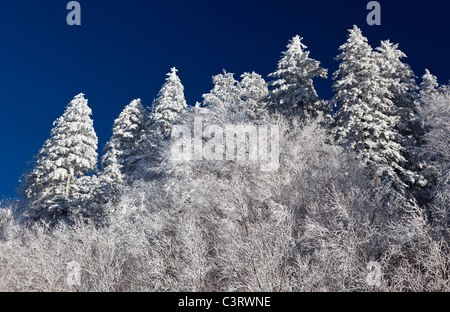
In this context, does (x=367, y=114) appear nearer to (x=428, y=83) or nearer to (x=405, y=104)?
(x=405, y=104)

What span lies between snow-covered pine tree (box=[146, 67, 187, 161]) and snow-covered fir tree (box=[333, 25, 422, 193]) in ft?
43.1

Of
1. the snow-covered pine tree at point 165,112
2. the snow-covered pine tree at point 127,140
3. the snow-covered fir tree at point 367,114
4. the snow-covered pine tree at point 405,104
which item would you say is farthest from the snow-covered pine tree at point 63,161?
the snow-covered pine tree at point 405,104

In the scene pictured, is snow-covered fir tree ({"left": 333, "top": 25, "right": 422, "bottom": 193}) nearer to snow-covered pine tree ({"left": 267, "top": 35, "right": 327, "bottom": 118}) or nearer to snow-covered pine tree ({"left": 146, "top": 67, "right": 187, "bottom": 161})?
snow-covered pine tree ({"left": 267, "top": 35, "right": 327, "bottom": 118})

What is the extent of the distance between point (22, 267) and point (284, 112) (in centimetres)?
1900

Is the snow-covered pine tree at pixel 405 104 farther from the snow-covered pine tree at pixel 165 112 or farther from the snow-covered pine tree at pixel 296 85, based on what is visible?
the snow-covered pine tree at pixel 165 112

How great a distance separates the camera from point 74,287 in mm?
11969

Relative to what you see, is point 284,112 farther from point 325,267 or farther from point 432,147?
point 325,267

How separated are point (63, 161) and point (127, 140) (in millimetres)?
5741

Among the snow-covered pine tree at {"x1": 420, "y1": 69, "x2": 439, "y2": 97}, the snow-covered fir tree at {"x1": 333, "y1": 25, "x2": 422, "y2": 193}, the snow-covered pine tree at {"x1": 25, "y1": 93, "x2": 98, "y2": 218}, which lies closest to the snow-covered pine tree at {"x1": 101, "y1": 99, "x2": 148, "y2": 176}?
the snow-covered pine tree at {"x1": 25, "y1": 93, "x2": 98, "y2": 218}

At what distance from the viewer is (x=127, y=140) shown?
27.5 metres

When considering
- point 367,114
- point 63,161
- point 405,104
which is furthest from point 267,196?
point 63,161

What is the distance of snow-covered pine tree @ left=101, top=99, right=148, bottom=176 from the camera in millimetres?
26031

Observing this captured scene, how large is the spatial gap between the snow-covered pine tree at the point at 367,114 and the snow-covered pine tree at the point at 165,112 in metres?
13.2
